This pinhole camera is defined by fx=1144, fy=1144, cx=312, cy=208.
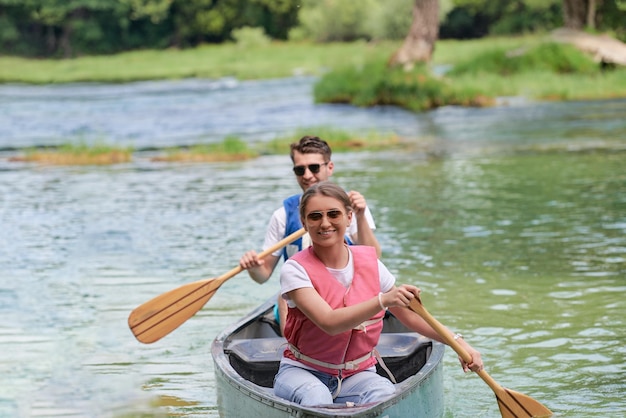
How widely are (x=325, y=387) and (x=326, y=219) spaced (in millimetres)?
673

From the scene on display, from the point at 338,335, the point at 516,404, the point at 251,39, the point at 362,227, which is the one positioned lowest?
the point at 251,39

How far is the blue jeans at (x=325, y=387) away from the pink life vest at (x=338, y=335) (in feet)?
0.12

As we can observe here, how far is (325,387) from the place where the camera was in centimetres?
448

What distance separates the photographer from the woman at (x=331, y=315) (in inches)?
171

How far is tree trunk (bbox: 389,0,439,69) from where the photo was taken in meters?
29.0

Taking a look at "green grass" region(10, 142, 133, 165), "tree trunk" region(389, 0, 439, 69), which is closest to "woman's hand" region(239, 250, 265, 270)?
"green grass" region(10, 142, 133, 165)

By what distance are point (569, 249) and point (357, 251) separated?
592 cm

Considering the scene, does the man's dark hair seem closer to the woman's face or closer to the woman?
the woman

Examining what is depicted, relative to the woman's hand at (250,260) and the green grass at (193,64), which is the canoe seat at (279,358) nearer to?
the woman's hand at (250,260)

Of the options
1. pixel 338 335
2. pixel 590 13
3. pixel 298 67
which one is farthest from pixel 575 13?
pixel 338 335

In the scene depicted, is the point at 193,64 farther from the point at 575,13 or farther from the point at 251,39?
the point at 575,13

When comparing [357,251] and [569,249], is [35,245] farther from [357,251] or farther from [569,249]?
[357,251]

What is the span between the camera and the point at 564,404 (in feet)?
19.8

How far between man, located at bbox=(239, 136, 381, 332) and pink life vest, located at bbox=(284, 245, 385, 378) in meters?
0.89
